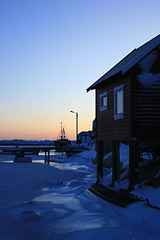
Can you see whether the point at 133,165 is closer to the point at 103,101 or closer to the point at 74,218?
the point at 74,218

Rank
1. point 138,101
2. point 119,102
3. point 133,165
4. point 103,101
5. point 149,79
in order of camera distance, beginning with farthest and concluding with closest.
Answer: point 103,101 < point 119,102 < point 149,79 < point 138,101 < point 133,165

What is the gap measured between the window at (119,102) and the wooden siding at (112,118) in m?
0.29

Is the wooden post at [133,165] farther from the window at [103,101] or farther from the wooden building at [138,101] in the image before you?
the window at [103,101]

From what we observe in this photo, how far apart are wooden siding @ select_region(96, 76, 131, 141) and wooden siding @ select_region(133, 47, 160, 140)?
513 mm

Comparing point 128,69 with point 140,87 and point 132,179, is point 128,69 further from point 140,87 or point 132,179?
point 132,179

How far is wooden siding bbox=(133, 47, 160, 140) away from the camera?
15859mm

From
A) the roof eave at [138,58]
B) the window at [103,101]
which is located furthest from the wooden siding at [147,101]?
the window at [103,101]

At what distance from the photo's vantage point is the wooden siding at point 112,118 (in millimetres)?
16250

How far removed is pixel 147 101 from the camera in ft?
52.9

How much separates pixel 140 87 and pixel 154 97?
104cm

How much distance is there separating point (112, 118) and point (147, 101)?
300 cm

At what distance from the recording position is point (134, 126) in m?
15.7

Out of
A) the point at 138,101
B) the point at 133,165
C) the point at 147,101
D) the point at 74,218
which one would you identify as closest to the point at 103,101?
the point at 138,101

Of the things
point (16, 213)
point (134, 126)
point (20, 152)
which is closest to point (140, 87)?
point (134, 126)
